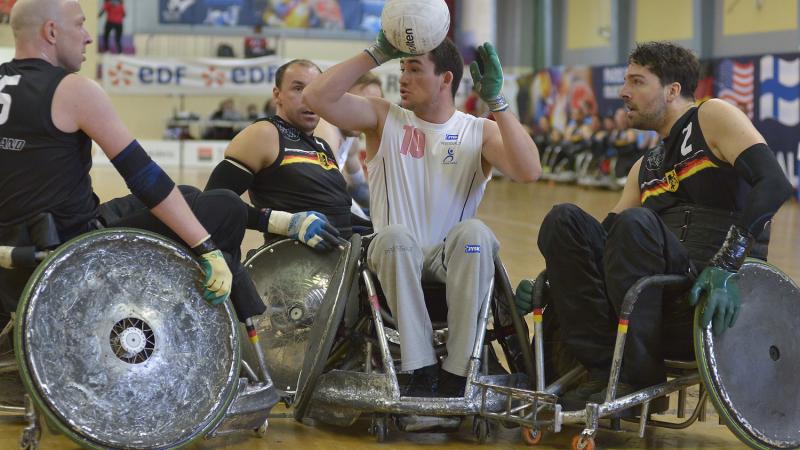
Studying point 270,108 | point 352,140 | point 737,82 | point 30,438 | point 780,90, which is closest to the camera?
point 30,438

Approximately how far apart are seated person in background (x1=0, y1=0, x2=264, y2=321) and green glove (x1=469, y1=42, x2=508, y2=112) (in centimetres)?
123

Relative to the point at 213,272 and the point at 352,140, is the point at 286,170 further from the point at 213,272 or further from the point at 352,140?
the point at 352,140

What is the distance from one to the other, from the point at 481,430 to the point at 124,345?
1.29m

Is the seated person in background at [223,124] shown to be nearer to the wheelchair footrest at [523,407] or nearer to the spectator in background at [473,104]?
the spectator in background at [473,104]

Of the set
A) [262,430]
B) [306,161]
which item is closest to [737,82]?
[306,161]

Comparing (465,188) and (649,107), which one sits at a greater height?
(649,107)

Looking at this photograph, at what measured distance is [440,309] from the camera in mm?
4281

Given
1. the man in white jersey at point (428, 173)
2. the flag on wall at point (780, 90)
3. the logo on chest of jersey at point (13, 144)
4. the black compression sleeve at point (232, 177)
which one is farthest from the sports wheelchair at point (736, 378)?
the flag on wall at point (780, 90)

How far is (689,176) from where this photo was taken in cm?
415

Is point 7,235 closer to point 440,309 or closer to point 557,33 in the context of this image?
point 440,309

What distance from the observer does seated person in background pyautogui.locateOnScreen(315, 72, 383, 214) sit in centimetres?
631

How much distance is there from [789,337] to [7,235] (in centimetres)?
255

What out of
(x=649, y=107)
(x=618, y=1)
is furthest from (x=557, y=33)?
(x=649, y=107)

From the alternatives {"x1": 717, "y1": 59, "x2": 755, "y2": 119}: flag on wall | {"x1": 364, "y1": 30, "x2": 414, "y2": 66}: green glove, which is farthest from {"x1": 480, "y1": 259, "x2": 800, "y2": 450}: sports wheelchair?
{"x1": 717, "y1": 59, "x2": 755, "y2": 119}: flag on wall
